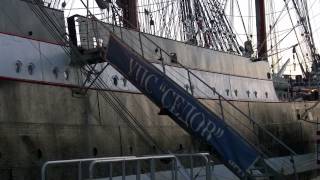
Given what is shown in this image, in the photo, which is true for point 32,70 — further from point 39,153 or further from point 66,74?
point 39,153

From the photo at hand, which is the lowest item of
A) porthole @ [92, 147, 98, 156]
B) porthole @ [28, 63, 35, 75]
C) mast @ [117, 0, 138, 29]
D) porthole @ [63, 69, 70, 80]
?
porthole @ [92, 147, 98, 156]

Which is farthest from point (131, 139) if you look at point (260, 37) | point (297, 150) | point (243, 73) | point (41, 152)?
point (260, 37)

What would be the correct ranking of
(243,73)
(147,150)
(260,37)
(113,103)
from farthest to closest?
1. (260,37)
2. (243,73)
3. (147,150)
4. (113,103)

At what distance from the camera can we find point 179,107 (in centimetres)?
1280

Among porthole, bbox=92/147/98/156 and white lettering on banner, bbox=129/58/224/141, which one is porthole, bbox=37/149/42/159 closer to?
porthole, bbox=92/147/98/156

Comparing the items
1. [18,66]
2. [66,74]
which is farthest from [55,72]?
[18,66]

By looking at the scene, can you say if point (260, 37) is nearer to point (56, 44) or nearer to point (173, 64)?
point (173, 64)

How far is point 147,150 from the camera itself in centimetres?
1555

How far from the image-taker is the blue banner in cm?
1221

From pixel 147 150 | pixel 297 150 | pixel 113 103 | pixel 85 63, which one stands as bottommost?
pixel 297 150

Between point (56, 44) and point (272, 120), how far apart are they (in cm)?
1245

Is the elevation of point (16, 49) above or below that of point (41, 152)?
above

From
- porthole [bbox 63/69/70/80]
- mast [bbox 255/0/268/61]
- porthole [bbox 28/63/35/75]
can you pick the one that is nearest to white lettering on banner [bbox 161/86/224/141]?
porthole [bbox 63/69/70/80]

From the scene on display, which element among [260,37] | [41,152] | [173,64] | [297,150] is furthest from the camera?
[260,37]
